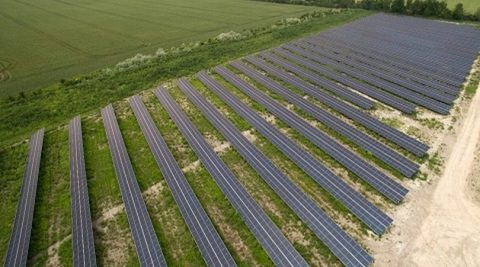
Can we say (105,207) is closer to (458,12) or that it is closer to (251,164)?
(251,164)

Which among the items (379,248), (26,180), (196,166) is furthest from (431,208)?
(26,180)

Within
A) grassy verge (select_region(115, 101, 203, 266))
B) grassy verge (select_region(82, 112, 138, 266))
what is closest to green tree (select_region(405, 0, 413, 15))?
grassy verge (select_region(115, 101, 203, 266))

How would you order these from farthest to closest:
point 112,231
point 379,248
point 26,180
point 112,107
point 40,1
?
1. point 40,1
2. point 112,107
3. point 26,180
4. point 112,231
5. point 379,248

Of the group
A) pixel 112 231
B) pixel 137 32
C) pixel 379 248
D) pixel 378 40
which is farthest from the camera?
pixel 137 32

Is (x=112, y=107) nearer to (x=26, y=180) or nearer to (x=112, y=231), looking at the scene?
(x=26, y=180)

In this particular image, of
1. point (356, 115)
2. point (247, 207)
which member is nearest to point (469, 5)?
point (356, 115)

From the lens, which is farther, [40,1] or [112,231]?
[40,1]
